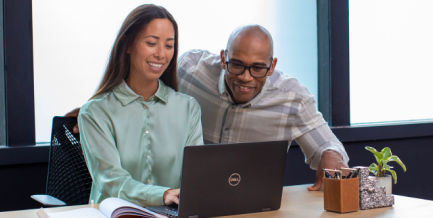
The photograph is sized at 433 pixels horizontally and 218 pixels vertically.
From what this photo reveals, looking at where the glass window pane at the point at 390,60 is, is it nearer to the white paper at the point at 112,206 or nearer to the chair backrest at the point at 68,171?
the chair backrest at the point at 68,171

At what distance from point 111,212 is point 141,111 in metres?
0.68

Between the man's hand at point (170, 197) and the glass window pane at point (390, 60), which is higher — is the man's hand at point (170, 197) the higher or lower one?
the lower one

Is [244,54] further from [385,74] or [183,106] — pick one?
[385,74]

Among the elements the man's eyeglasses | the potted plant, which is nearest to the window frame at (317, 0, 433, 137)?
the man's eyeglasses

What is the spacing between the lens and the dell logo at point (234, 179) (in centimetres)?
139

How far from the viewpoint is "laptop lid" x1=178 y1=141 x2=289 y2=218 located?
133 cm

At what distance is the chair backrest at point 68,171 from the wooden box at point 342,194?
111cm

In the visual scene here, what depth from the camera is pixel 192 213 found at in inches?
53.6

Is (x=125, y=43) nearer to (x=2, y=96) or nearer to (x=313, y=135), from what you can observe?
(x=2, y=96)

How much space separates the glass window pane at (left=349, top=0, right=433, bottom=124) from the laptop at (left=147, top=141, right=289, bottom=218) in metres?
2.34

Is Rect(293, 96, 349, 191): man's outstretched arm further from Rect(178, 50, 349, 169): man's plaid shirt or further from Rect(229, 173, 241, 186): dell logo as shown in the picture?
Rect(229, 173, 241, 186): dell logo

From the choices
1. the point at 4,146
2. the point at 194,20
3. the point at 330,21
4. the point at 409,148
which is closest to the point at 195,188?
the point at 4,146

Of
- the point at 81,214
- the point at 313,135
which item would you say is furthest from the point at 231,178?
the point at 313,135

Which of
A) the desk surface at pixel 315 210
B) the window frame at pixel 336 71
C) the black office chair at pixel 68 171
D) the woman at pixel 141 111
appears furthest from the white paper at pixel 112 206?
the window frame at pixel 336 71
